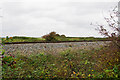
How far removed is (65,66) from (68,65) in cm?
16

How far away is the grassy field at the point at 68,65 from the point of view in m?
6.30

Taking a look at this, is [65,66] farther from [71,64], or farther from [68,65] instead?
[71,64]

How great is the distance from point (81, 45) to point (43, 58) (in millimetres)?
2721

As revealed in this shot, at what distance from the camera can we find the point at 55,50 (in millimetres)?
8461

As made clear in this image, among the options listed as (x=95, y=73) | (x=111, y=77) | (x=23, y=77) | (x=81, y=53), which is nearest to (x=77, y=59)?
(x=81, y=53)

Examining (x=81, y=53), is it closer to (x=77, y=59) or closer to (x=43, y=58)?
(x=77, y=59)

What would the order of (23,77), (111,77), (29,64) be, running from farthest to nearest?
(29,64), (23,77), (111,77)

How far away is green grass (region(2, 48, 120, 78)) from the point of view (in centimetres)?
628

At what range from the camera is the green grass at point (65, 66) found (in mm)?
6277

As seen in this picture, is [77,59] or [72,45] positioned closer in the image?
[77,59]

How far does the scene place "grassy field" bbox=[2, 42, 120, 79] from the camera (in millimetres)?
6297

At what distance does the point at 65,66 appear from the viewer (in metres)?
6.86

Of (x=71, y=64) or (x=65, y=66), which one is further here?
(x=71, y=64)

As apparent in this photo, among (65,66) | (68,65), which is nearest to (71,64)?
(68,65)
